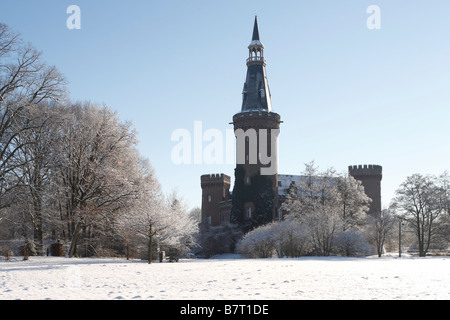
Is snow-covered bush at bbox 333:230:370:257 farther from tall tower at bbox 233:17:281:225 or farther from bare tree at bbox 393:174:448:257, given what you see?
tall tower at bbox 233:17:281:225

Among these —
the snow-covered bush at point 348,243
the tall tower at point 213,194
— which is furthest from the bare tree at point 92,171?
the tall tower at point 213,194

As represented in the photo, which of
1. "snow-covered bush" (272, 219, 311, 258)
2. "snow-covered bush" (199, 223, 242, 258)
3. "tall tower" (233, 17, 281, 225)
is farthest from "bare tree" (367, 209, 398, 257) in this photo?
"snow-covered bush" (272, 219, 311, 258)

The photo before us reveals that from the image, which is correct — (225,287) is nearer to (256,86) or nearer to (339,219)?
(339,219)

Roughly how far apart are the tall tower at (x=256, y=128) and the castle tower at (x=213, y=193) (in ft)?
36.0

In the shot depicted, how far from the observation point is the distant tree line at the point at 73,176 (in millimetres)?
28312

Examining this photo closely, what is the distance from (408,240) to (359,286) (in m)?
70.9

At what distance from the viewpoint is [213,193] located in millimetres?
73438

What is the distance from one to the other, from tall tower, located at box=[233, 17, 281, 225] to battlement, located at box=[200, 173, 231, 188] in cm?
1062

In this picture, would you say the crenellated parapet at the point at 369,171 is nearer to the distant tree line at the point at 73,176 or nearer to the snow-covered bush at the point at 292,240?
the snow-covered bush at the point at 292,240

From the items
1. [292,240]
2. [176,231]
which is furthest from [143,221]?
[292,240]

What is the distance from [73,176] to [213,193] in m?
42.3

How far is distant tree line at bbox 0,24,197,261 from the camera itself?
28312 mm
